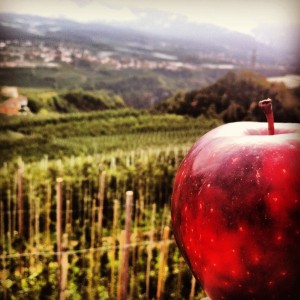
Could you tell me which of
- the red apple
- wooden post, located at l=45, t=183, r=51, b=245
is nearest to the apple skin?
the red apple

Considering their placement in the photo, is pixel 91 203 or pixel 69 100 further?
pixel 69 100

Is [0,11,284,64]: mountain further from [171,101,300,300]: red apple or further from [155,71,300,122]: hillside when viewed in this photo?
[171,101,300,300]: red apple

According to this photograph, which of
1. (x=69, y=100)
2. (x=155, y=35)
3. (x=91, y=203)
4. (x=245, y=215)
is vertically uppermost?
(x=155, y=35)

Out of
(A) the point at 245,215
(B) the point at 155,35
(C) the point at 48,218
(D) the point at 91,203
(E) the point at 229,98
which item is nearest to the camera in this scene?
(A) the point at 245,215

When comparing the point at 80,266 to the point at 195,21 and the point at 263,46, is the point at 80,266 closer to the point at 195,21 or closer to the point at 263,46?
the point at 195,21

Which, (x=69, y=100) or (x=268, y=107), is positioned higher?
(x=268, y=107)

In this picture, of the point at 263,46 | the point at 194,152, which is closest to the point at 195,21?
the point at 263,46

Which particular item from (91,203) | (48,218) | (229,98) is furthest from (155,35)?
(48,218)

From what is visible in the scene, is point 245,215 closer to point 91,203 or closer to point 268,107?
point 268,107

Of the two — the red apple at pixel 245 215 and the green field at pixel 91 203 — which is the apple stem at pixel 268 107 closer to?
the red apple at pixel 245 215
